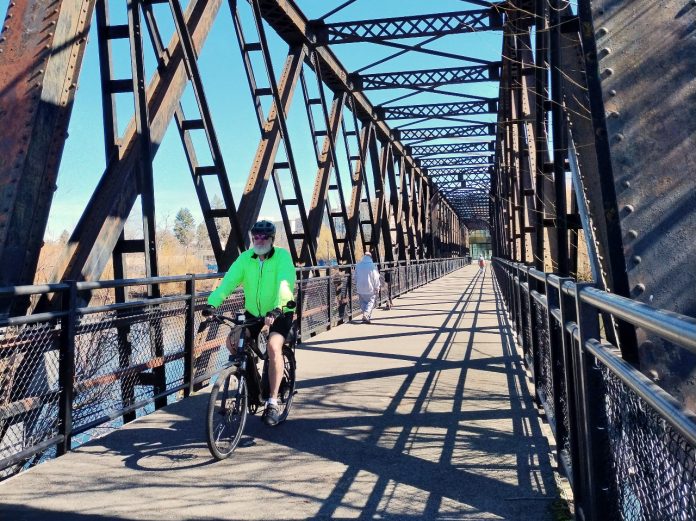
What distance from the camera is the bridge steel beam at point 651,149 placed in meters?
2.23

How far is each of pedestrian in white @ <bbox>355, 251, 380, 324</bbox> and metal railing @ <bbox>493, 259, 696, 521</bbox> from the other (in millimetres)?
8629

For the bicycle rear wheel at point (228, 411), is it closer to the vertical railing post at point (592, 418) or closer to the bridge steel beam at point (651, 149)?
the vertical railing post at point (592, 418)

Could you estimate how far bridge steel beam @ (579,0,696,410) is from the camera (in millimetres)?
2229

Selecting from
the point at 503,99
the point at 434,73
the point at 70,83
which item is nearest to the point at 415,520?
the point at 70,83

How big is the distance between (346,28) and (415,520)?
38.2 feet

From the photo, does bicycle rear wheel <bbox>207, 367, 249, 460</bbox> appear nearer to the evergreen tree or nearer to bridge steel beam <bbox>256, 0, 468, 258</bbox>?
bridge steel beam <bbox>256, 0, 468, 258</bbox>

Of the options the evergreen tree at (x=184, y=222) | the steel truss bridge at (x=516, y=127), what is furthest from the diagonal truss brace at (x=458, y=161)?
the evergreen tree at (x=184, y=222)

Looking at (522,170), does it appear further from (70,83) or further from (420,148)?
(420,148)

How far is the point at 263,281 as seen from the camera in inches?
174

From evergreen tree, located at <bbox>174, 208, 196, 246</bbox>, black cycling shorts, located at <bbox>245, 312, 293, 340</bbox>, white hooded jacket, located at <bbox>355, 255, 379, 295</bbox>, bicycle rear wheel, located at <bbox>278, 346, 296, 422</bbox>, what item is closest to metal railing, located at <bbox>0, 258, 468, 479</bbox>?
black cycling shorts, located at <bbox>245, 312, 293, 340</bbox>

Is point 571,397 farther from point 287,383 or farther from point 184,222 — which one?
point 184,222

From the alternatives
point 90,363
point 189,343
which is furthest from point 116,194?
point 90,363

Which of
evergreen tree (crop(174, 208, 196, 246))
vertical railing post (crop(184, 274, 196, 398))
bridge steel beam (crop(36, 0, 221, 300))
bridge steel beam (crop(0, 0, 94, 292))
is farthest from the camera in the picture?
evergreen tree (crop(174, 208, 196, 246))

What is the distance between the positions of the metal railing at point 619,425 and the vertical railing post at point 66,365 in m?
3.11
